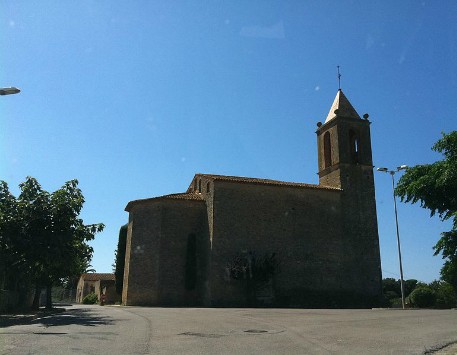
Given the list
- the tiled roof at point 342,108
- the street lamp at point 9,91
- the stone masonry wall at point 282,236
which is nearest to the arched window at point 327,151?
the tiled roof at point 342,108

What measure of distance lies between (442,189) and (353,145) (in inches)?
999

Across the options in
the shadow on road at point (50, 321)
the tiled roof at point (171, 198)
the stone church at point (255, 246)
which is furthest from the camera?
the tiled roof at point (171, 198)

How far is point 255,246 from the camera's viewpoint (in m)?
A: 32.0

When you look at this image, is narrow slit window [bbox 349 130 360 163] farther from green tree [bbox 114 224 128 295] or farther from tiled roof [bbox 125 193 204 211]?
green tree [bbox 114 224 128 295]

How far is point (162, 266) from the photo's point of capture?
1251 inches

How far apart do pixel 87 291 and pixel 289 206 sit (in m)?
40.1

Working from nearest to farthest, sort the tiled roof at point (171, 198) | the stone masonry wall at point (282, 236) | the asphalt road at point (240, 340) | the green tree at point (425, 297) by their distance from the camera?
the asphalt road at point (240, 340) < the green tree at point (425, 297) < the stone masonry wall at point (282, 236) < the tiled roof at point (171, 198)

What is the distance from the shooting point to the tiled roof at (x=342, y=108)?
127 ft

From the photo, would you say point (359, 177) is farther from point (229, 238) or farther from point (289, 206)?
point (229, 238)

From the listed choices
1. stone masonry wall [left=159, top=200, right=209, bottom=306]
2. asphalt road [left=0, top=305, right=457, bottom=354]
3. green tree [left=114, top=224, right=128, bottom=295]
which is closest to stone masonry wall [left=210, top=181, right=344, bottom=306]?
stone masonry wall [left=159, top=200, right=209, bottom=306]

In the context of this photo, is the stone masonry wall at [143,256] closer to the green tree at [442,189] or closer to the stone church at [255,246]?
the stone church at [255,246]

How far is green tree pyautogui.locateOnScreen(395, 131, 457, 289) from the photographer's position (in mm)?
13272

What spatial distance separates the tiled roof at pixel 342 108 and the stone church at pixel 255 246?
431cm

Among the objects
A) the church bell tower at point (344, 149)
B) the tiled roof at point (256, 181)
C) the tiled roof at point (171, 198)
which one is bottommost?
the tiled roof at point (171, 198)
